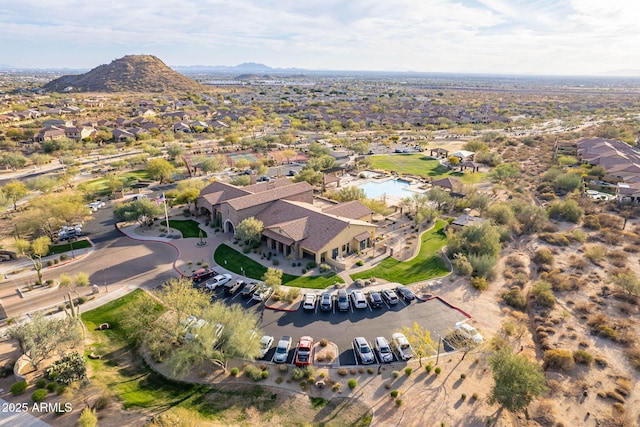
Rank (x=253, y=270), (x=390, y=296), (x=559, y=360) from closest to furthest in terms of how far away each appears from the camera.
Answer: (x=559, y=360), (x=390, y=296), (x=253, y=270)

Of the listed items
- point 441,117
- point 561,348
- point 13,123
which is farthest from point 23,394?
point 441,117

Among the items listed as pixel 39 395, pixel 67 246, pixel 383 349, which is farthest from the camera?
pixel 67 246

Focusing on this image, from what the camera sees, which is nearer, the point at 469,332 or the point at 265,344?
the point at 265,344

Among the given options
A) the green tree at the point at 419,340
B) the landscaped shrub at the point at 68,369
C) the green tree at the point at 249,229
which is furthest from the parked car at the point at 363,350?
the green tree at the point at 249,229

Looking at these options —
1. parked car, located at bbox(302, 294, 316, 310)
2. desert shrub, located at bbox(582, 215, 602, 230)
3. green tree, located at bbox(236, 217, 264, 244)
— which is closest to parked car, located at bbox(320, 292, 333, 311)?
parked car, located at bbox(302, 294, 316, 310)

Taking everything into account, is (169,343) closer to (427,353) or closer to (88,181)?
(427,353)

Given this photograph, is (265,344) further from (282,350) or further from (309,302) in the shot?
(309,302)

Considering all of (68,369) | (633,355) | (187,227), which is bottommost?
(633,355)

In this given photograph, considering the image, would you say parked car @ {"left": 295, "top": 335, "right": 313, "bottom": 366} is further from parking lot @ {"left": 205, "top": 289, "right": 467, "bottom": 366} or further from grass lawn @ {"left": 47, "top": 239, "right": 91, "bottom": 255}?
grass lawn @ {"left": 47, "top": 239, "right": 91, "bottom": 255}

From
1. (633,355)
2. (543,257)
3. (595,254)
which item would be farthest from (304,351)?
(595,254)
